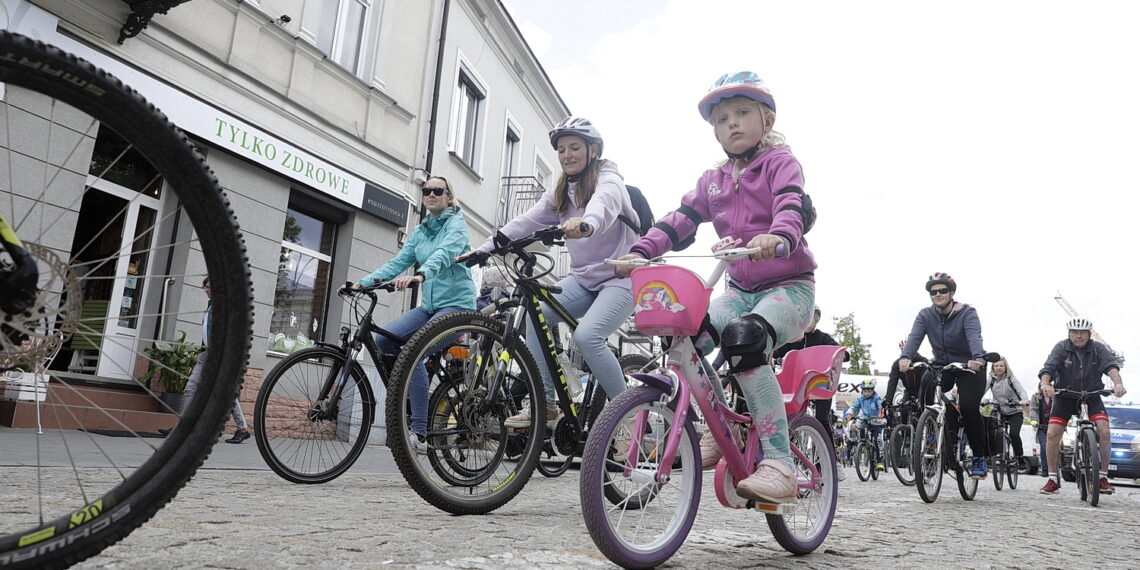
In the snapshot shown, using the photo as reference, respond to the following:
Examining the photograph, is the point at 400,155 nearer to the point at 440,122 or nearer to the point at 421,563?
the point at 440,122

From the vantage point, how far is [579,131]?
4.14m

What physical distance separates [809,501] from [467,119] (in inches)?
552

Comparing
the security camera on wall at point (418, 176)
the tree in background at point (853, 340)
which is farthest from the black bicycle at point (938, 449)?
the tree in background at point (853, 340)

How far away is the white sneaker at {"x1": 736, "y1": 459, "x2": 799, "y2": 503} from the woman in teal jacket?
249 centimetres

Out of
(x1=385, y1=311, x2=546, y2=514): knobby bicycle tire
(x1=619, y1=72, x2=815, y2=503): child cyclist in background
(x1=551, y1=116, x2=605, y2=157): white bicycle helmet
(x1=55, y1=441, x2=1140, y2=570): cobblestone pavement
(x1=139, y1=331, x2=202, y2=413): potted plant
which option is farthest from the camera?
(x1=551, y1=116, x2=605, y2=157): white bicycle helmet

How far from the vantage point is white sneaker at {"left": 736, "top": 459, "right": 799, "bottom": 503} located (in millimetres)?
2451

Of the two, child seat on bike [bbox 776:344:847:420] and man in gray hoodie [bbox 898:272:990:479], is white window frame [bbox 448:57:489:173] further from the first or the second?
child seat on bike [bbox 776:344:847:420]

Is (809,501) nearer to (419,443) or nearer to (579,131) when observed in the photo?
(419,443)

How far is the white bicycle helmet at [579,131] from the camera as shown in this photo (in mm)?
4129

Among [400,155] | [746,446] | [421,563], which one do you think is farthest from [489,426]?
[400,155]

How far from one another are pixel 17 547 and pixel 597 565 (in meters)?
1.36

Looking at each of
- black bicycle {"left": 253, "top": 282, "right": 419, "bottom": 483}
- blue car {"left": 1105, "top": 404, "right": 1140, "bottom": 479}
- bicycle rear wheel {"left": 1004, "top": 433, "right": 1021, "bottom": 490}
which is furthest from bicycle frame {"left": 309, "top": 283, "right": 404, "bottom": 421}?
blue car {"left": 1105, "top": 404, "right": 1140, "bottom": 479}

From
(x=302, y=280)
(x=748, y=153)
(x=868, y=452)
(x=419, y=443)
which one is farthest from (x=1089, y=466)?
(x=302, y=280)

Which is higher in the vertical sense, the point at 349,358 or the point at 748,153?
the point at 748,153
